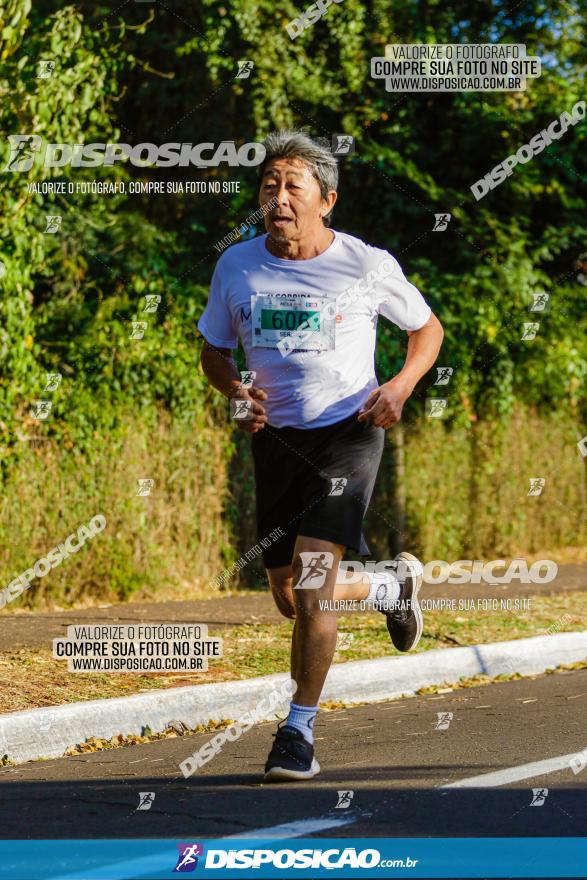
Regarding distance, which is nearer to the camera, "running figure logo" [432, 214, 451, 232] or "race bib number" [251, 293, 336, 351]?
"race bib number" [251, 293, 336, 351]

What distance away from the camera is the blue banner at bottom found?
3.76 m

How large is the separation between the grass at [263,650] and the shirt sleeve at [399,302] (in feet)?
7.82

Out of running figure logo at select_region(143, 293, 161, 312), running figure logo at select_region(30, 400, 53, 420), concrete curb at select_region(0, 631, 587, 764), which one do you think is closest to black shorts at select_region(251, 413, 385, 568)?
concrete curb at select_region(0, 631, 587, 764)

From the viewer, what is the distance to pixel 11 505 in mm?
9711

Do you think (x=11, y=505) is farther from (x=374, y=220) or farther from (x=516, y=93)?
(x=516, y=93)

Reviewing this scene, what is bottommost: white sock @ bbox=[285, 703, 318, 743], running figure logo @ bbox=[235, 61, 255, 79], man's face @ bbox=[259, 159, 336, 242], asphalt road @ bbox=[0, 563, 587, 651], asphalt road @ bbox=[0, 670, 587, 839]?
asphalt road @ bbox=[0, 670, 587, 839]

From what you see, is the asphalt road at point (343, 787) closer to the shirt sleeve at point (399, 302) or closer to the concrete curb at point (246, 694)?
the concrete curb at point (246, 694)

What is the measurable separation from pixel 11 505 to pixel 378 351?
14.3 feet

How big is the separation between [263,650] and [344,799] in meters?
3.36

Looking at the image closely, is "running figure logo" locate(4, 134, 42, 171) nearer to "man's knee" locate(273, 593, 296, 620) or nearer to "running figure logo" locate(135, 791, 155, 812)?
"man's knee" locate(273, 593, 296, 620)

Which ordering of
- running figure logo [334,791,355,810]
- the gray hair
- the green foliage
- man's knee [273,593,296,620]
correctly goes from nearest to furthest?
running figure logo [334,791,355,810], the gray hair, man's knee [273,593,296,620], the green foliage

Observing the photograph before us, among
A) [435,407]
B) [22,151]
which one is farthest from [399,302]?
[435,407]

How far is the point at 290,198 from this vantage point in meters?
5.12

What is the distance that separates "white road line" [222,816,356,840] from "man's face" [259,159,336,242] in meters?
2.17
